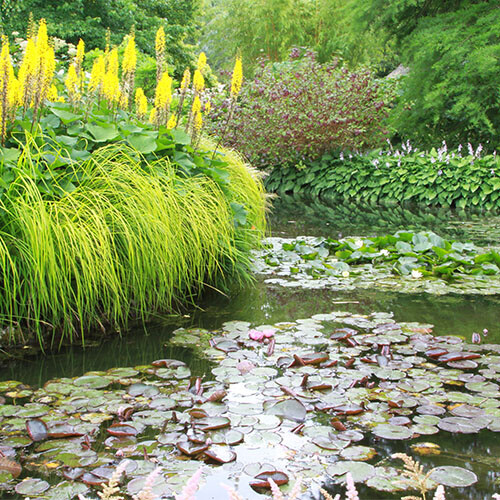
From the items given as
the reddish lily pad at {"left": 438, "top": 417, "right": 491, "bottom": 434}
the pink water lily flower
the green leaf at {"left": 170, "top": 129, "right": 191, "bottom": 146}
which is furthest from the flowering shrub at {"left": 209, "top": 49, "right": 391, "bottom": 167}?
the reddish lily pad at {"left": 438, "top": 417, "right": 491, "bottom": 434}

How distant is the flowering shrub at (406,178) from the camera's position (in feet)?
29.6

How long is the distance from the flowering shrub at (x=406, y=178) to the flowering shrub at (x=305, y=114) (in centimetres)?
44

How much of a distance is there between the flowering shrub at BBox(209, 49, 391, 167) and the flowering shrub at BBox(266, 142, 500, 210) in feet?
1.44

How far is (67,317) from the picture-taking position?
272 cm

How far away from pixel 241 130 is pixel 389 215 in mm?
4583

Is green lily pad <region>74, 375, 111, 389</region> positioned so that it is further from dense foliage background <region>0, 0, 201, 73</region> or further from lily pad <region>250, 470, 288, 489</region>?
dense foliage background <region>0, 0, 201, 73</region>

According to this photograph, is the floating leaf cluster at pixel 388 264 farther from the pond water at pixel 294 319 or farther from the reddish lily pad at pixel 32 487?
the reddish lily pad at pixel 32 487

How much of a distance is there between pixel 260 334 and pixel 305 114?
8.57 m

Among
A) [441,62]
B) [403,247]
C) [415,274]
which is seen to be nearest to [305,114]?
[441,62]

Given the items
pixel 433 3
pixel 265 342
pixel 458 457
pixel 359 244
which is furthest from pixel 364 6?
pixel 458 457

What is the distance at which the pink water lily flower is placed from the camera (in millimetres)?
2811

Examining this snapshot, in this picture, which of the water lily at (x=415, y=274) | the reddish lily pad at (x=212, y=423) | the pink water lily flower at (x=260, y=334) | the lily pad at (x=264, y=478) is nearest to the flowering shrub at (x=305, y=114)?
the water lily at (x=415, y=274)

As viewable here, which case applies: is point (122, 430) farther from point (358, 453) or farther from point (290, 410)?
point (358, 453)

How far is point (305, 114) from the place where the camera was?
1074cm
